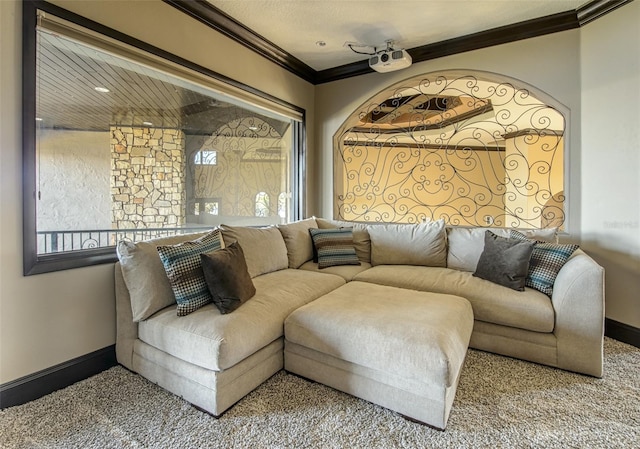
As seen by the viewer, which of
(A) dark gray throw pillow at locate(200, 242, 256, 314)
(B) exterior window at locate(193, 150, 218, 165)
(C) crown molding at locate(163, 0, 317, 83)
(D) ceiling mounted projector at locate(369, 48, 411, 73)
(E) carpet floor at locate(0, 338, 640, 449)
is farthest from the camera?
(B) exterior window at locate(193, 150, 218, 165)

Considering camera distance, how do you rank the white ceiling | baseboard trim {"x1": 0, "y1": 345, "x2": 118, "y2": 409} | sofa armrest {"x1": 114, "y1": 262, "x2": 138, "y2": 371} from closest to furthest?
baseboard trim {"x1": 0, "y1": 345, "x2": 118, "y2": 409} < sofa armrest {"x1": 114, "y1": 262, "x2": 138, "y2": 371} < the white ceiling

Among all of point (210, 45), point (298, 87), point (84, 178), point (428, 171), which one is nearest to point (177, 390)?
point (84, 178)

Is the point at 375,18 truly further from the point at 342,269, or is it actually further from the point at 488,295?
the point at 488,295

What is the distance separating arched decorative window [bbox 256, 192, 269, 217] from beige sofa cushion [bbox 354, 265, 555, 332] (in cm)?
170

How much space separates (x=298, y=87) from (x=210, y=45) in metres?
1.40

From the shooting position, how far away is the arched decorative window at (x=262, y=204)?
13.1 feet

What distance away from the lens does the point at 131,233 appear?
257 cm

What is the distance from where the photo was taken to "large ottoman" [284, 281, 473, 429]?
153 centimetres

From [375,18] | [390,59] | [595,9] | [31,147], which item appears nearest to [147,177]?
[31,147]

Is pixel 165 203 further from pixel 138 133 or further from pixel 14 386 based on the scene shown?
pixel 14 386

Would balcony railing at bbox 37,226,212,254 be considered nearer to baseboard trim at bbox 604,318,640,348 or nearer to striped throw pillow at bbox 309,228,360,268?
striped throw pillow at bbox 309,228,360,268

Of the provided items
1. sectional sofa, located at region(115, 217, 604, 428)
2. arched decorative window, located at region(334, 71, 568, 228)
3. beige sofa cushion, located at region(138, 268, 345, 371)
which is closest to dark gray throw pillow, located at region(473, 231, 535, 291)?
sectional sofa, located at region(115, 217, 604, 428)

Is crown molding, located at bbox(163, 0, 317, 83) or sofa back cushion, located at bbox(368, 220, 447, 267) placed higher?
crown molding, located at bbox(163, 0, 317, 83)

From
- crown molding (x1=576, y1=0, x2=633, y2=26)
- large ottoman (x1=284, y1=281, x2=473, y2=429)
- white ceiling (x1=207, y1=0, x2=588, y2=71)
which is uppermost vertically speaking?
white ceiling (x1=207, y1=0, x2=588, y2=71)
